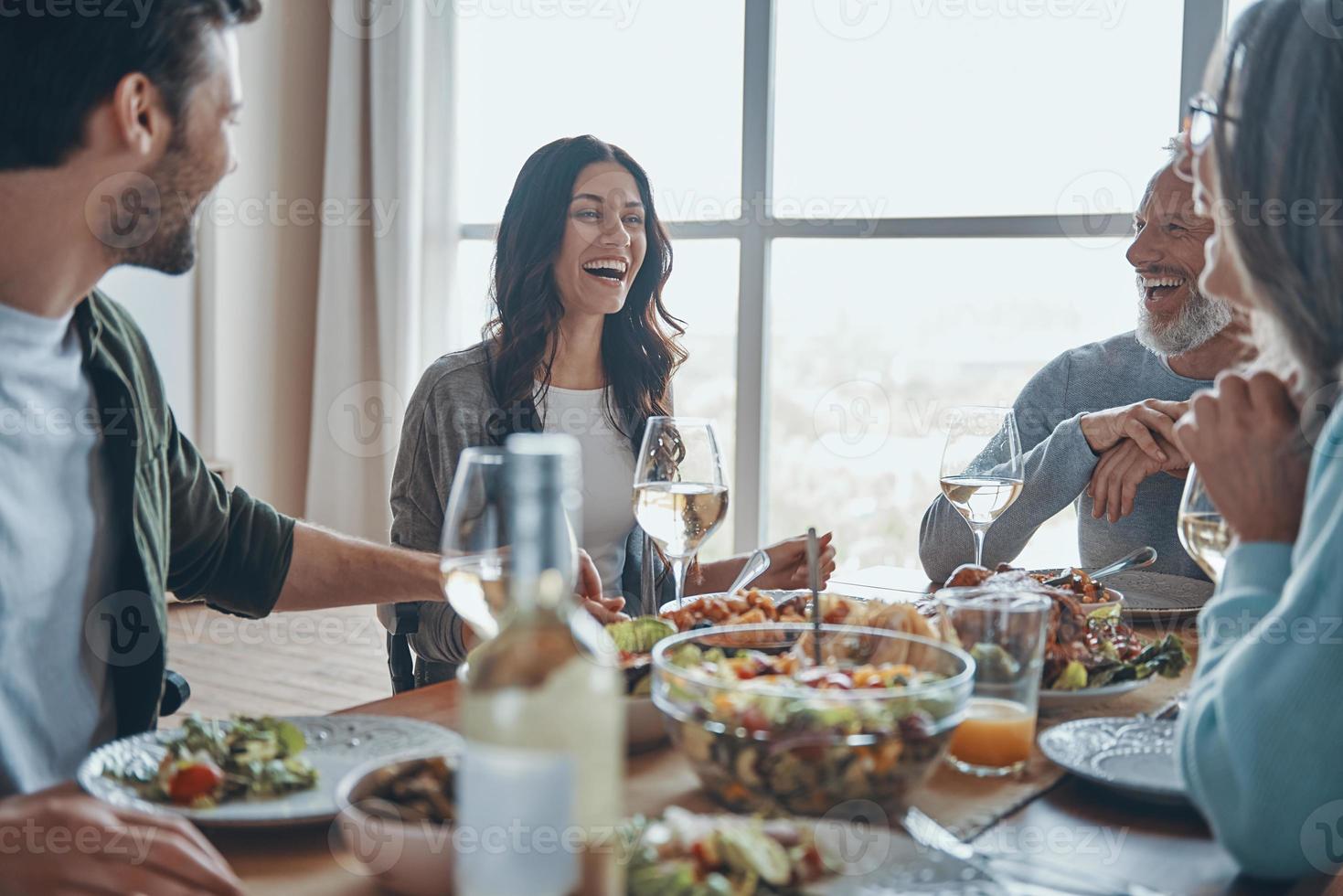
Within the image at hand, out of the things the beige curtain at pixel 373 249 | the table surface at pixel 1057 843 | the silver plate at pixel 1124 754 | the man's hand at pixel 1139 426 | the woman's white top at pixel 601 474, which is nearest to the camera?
the table surface at pixel 1057 843

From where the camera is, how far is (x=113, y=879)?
2.52 feet

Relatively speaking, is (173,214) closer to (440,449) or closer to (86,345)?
(86,345)

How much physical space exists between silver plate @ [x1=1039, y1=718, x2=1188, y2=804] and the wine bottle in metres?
0.55

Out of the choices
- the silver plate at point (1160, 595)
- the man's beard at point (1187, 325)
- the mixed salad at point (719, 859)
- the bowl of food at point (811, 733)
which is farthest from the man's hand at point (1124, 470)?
the mixed salad at point (719, 859)

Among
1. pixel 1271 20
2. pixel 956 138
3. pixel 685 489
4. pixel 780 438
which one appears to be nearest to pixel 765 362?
pixel 780 438

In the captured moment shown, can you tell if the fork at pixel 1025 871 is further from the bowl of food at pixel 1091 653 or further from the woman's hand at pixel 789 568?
the woman's hand at pixel 789 568

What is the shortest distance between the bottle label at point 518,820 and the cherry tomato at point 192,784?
1.41ft

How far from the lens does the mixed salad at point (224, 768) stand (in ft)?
2.92

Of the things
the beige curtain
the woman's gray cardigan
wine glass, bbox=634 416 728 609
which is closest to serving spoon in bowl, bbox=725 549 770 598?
wine glass, bbox=634 416 728 609

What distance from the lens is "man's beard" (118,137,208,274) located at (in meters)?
1.36

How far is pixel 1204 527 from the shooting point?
107 cm

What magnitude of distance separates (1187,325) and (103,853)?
7.11ft

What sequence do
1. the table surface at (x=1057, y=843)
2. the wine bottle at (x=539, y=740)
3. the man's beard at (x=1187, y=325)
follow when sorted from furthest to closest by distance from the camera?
the man's beard at (x=1187, y=325) < the table surface at (x=1057, y=843) < the wine bottle at (x=539, y=740)

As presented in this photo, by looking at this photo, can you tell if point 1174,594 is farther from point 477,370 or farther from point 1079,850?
point 477,370
